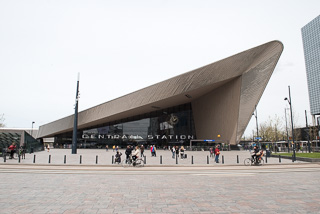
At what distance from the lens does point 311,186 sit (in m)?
7.95

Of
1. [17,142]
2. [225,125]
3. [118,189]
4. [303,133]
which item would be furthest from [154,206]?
[303,133]

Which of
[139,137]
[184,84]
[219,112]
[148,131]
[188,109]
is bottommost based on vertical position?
[139,137]

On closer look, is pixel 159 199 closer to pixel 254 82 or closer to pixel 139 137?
pixel 254 82

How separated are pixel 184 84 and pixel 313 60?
303 ft

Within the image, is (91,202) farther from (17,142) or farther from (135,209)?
(17,142)

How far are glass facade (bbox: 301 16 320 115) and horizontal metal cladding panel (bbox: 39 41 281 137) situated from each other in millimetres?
78965

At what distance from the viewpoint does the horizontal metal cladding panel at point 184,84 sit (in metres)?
33.7

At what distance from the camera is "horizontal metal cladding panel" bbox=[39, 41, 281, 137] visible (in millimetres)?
33656

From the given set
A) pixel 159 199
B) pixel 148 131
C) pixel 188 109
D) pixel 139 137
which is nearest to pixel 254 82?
pixel 188 109

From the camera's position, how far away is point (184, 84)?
38.3 meters

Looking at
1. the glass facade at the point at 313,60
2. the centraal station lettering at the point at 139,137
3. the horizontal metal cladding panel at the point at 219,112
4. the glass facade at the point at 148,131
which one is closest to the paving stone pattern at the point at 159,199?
the horizontal metal cladding panel at the point at 219,112

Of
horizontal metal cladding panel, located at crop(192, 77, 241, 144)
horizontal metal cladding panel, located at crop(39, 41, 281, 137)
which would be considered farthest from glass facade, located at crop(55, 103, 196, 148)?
horizontal metal cladding panel, located at crop(39, 41, 281, 137)

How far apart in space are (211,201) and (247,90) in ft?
106

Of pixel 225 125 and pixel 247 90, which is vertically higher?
pixel 247 90
